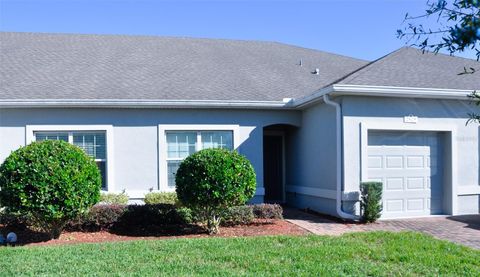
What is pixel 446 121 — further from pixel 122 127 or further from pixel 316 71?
pixel 122 127

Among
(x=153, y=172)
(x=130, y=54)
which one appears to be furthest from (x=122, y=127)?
(x=130, y=54)

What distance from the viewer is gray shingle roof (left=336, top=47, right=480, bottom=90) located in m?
12.0

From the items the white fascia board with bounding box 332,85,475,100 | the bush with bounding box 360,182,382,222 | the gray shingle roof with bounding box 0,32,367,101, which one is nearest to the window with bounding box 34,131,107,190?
the gray shingle roof with bounding box 0,32,367,101

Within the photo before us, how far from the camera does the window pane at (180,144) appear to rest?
Result: 13445 millimetres

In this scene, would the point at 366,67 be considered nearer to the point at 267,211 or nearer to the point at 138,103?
the point at 267,211

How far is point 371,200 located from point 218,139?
493 cm

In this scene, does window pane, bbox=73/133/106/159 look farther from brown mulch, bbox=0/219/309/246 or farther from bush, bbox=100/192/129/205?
brown mulch, bbox=0/219/309/246

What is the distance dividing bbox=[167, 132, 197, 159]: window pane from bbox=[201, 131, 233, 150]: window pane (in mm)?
332

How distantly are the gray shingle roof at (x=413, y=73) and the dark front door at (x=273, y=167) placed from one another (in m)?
4.16

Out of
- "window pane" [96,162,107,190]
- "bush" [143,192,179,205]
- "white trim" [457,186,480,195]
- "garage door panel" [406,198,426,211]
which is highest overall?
"window pane" [96,162,107,190]

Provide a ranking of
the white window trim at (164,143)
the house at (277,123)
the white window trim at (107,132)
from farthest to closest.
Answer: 1. the white window trim at (164,143)
2. the white window trim at (107,132)
3. the house at (277,123)

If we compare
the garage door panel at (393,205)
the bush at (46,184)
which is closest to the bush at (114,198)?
the bush at (46,184)

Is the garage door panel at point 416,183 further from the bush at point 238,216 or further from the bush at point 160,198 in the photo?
the bush at point 160,198

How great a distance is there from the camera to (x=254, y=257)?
7184mm
